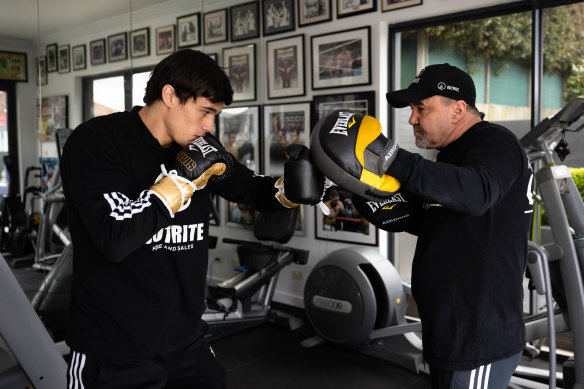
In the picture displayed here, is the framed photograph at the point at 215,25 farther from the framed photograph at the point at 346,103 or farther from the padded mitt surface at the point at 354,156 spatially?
the padded mitt surface at the point at 354,156

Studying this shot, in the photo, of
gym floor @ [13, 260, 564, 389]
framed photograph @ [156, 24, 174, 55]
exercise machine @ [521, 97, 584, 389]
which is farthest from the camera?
framed photograph @ [156, 24, 174, 55]

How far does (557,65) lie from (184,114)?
3.04 m

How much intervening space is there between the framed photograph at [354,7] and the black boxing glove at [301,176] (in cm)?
289

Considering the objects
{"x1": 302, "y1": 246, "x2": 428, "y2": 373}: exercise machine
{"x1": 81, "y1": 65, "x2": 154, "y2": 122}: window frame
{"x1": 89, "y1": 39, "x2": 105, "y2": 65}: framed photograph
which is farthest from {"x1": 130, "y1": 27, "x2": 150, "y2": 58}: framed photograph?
{"x1": 302, "y1": 246, "x2": 428, "y2": 373}: exercise machine

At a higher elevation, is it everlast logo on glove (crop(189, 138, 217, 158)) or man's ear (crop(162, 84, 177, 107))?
man's ear (crop(162, 84, 177, 107))

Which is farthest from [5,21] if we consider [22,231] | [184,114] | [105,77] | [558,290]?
[558,290]

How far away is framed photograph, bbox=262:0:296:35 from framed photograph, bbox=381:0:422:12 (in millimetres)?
888

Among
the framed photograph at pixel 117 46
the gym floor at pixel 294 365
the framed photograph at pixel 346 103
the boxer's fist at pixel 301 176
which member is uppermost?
the framed photograph at pixel 117 46

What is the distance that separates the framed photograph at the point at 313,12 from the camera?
437 cm

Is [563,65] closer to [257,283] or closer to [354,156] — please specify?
[257,283]

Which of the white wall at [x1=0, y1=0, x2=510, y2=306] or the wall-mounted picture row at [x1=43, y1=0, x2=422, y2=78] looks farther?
the wall-mounted picture row at [x1=43, y1=0, x2=422, y2=78]

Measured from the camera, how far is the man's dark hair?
1592 mm

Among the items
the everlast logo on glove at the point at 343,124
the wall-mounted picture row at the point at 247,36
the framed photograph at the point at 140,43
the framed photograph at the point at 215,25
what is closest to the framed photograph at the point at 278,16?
the wall-mounted picture row at the point at 247,36

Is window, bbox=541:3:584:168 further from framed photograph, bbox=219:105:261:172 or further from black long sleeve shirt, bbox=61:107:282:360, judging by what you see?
black long sleeve shirt, bbox=61:107:282:360
